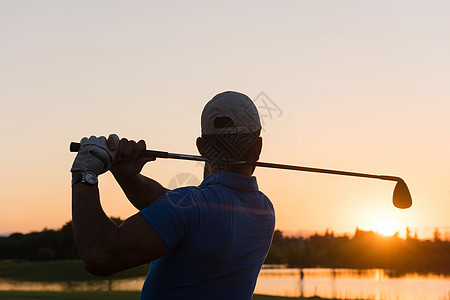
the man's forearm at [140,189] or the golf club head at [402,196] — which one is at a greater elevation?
the man's forearm at [140,189]

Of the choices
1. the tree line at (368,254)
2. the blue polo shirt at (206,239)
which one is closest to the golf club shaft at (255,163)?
the blue polo shirt at (206,239)

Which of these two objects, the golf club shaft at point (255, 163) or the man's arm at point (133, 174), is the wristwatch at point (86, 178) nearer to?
the man's arm at point (133, 174)

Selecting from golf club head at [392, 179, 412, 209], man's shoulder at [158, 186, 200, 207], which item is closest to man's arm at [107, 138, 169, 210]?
man's shoulder at [158, 186, 200, 207]

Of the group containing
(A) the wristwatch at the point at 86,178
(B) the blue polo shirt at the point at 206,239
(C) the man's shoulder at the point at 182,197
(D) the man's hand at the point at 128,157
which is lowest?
(B) the blue polo shirt at the point at 206,239

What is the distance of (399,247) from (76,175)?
625 feet

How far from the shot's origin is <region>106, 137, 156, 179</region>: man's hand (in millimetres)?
3135

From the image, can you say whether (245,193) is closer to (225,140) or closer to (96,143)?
(225,140)

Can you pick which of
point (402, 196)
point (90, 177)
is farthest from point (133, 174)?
point (402, 196)

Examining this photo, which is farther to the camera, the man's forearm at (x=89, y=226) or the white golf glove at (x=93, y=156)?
the white golf glove at (x=93, y=156)

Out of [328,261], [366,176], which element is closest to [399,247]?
[328,261]

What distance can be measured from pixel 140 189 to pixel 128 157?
657 millimetres

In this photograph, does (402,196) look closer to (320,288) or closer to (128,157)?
(128,157)

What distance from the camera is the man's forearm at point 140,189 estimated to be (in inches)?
147

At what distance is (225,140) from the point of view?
9.60 ft
